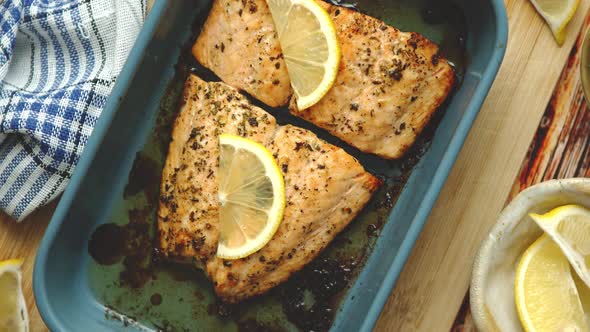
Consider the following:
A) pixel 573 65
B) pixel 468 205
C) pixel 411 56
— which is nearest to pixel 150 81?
pixel 411 56

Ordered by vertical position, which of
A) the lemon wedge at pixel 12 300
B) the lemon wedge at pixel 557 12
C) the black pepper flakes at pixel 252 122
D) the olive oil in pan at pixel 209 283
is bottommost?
the lemon wedge at pixel 12 300

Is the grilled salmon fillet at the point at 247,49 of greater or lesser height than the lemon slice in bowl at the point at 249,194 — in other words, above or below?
above

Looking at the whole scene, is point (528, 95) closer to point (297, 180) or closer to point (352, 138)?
point (352, 138)

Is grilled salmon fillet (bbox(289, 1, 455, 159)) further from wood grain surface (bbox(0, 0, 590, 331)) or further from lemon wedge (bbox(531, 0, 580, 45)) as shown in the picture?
lemon wedge (bbox(531, 0, 580, 45))

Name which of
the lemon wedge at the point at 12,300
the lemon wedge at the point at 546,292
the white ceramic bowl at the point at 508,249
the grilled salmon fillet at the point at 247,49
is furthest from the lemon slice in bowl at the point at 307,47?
the lemon wedge at the point at 12,300

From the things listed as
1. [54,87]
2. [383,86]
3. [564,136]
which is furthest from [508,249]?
[54,87]

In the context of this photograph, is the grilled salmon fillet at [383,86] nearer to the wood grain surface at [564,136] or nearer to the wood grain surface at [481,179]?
the wood grain surface at [481,179]
